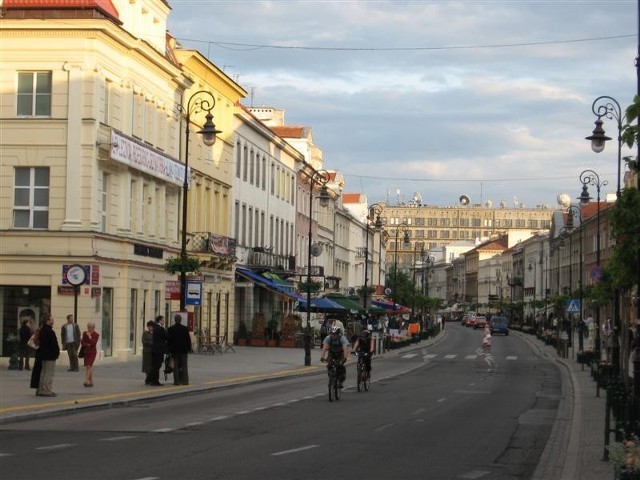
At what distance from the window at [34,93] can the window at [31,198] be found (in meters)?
1.87

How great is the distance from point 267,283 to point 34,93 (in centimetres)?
2772

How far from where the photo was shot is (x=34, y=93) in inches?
1591

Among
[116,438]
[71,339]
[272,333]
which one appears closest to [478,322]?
[272,333]

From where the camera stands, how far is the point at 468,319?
148 m

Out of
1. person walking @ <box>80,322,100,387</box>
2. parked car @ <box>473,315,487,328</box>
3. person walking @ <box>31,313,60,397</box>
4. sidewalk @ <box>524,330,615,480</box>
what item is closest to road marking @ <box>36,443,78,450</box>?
sidewalk @ <box>524,330,615,480</box>

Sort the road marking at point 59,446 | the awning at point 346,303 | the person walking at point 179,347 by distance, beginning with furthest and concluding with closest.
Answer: the awning at point 346,303 < the person walking at point 179,347 < the road marking at point 59,446

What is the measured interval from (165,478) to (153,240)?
115 feet

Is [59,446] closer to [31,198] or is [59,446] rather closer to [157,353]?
[157,353]

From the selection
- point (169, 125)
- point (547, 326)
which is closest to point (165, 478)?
point (169, 125)

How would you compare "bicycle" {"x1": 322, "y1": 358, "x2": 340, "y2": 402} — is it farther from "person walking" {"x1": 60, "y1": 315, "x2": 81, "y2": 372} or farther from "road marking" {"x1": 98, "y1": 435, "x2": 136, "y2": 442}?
"road marking" {"x1": 98, "y1": 435, "x2": 136, "y2": 442}

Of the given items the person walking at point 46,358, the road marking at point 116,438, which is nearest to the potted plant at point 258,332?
the person walking at point 46,358

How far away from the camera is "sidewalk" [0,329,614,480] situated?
52.3ft

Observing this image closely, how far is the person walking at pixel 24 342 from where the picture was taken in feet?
116

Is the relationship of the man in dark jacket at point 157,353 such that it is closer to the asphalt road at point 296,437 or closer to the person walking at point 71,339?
the asphalt road at point 296,437
